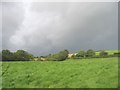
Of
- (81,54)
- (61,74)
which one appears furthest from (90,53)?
(61,74)

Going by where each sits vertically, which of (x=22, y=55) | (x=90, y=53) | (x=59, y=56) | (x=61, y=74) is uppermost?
(x=90, y=53)

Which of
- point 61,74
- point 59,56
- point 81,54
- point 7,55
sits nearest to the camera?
point 61,74

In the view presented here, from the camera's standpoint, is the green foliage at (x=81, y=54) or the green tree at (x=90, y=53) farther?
the green foliage at (x=81, y=54)

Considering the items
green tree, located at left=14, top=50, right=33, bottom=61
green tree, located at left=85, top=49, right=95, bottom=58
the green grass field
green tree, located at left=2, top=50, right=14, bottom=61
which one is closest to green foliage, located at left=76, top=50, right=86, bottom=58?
green tree, located at left=85, top=49, right=95, bottom=58

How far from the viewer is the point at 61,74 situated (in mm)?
33625

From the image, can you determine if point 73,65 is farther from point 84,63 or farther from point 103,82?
point 103,82

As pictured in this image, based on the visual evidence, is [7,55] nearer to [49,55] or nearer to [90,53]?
[49,55]

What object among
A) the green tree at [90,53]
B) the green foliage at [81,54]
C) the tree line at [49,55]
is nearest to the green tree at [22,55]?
the tree line at [49,55]

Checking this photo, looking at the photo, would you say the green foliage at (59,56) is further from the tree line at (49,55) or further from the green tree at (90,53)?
the green tree at (90,53)

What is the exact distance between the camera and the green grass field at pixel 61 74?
29922mm

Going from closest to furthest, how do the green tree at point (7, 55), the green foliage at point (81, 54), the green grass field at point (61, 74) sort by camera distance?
the green grass field at point (61, 74) < the green tree at point (7, 55) < the green foliage at point (81, 54)

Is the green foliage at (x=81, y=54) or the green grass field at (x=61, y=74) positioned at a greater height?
the green foliage at (x=81, y=54)

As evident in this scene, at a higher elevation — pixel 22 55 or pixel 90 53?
pixel 90 53

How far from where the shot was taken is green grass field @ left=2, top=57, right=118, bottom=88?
2992 centimetres
